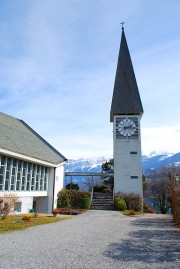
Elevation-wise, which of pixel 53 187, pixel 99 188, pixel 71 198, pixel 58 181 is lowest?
pixel 71 198

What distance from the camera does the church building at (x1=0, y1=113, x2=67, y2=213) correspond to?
1728 cm

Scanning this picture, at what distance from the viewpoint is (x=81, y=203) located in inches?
983

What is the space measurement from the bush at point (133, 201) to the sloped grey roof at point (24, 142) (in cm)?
723

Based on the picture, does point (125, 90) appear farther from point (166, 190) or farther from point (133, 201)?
point (166, 190)

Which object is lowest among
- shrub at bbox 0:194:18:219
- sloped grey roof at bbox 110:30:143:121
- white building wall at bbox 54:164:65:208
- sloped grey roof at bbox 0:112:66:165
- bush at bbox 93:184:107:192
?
shrub at bbox 0:194:18:219

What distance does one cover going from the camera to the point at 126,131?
101 ft

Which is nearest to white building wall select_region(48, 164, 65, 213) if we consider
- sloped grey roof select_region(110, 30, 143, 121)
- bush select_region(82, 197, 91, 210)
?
bush select_region(82, 197, 91, 210)

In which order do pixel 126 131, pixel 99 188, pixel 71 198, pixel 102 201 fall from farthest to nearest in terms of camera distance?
pixel 99 188, pixel 126 131, pixel 102 201, pixel 71 198

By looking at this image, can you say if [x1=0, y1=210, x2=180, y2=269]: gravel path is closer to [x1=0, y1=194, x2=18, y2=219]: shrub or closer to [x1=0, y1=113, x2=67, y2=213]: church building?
[x1=0, y1=194, x2=18, y2=219]: shrub

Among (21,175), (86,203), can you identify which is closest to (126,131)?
(86,203)

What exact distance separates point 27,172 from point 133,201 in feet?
38.5

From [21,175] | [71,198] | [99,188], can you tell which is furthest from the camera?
[99,188]

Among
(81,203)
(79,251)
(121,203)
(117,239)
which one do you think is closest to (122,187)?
(121,203)

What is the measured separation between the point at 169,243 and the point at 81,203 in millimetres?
16797
